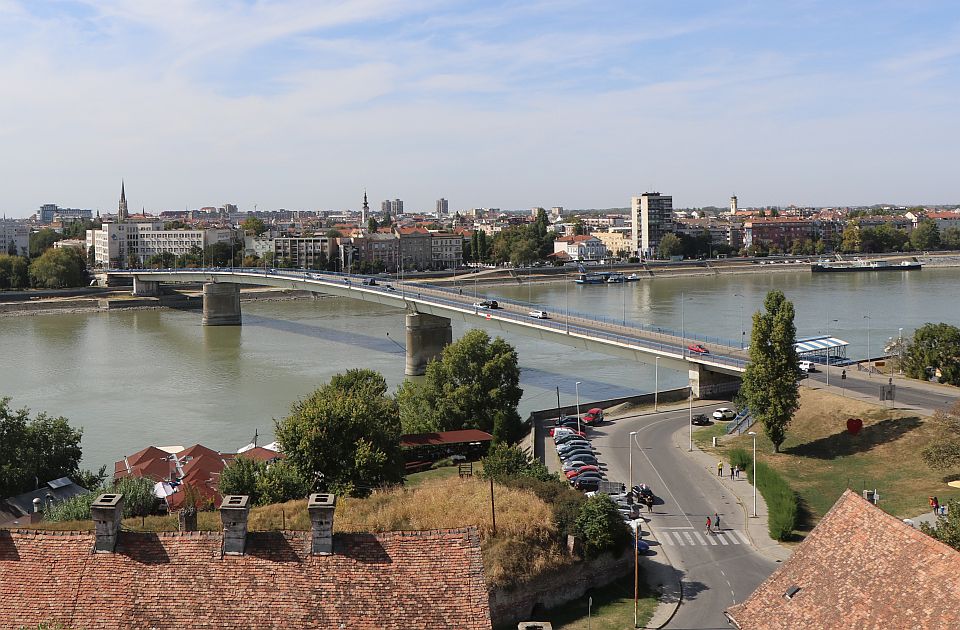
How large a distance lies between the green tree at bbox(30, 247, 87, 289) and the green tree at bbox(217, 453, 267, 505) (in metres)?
62.9

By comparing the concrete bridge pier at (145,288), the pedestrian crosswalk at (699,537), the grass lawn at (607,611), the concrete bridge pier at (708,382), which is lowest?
the grass lawn at (607,611)

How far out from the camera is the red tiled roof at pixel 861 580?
780cm

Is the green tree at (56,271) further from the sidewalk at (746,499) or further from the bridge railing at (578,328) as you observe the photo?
the sidewalk at (746,499)

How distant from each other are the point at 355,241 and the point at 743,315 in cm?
4930

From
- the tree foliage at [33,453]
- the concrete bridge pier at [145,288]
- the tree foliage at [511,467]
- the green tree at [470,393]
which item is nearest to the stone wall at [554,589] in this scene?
the tree foliage at [511,467]

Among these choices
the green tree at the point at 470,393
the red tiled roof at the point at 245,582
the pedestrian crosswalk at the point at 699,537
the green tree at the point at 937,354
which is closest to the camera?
the red tiled roof at the point at 245,582

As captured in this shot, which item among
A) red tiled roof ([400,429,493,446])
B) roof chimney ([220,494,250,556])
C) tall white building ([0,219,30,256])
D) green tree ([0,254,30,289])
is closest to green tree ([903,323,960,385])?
red tiled roof ([400,429,493,446])

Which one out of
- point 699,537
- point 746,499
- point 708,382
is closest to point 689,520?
point 699,537

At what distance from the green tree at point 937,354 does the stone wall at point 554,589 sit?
1635 cm

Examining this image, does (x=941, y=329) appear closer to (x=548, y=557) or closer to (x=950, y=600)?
(x=548, y=557)

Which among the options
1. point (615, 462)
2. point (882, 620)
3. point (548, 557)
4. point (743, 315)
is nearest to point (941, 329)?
point (615, 462)

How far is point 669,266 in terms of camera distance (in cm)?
9756

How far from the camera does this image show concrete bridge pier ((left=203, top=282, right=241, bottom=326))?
190 feet

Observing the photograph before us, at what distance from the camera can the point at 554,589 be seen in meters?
13.0
